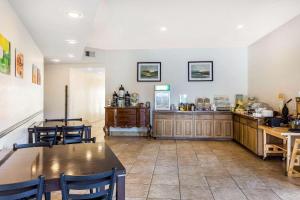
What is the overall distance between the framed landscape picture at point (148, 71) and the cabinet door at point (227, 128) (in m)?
2.54

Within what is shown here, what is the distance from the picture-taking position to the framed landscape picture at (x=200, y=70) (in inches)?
305

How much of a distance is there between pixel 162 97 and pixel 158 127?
971 millimetres

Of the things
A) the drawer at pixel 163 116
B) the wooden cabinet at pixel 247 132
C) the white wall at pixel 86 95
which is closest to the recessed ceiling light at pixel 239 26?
the wooden cabinet at pixel 247 132

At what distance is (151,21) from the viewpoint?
204 inches

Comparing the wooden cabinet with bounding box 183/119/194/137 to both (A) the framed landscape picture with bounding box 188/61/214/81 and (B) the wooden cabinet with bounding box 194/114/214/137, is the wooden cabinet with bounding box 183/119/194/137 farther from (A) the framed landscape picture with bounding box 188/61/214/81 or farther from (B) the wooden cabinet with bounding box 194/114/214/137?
(A) the framed landscape picture with bounding box 188/61/214/81

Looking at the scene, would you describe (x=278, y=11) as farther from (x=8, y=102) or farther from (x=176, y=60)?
(x=8, y=102)

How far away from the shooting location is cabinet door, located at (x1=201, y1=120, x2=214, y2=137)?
7.23m

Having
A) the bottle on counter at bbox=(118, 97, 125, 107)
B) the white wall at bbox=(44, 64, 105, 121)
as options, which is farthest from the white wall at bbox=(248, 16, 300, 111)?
the white wall at bbox=(44, 64, 105, 121)

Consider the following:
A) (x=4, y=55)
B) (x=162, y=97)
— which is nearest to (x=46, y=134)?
(x=4, y=55)

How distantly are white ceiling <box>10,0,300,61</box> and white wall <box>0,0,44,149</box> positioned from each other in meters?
0.17

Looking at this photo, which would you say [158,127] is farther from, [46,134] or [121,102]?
[46,134]

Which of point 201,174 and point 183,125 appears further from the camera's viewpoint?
point 183,125

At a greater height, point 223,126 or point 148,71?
point 148,71

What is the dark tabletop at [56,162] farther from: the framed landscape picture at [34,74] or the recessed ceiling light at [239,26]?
the recessed ceiling light at [239,26]
